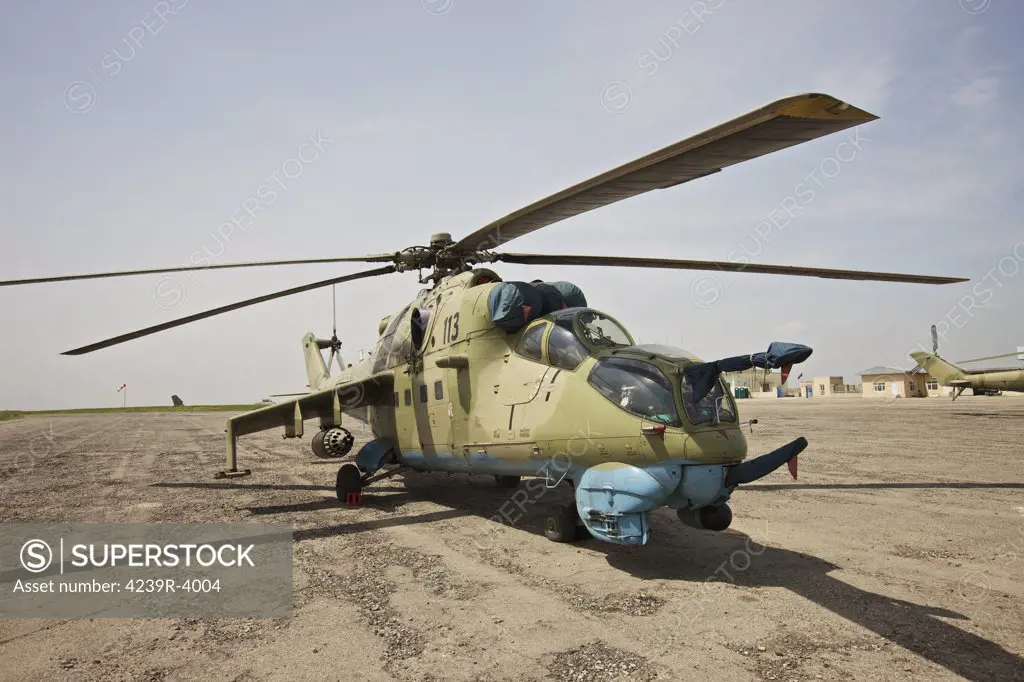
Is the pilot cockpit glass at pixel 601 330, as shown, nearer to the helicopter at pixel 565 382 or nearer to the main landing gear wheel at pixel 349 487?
the helicopter at pixel 565 382

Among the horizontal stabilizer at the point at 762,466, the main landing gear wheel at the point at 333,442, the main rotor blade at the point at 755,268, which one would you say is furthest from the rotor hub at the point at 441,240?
the horizontal stabilizer at the point at 762,466

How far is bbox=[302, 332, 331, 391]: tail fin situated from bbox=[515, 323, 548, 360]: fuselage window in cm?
1035

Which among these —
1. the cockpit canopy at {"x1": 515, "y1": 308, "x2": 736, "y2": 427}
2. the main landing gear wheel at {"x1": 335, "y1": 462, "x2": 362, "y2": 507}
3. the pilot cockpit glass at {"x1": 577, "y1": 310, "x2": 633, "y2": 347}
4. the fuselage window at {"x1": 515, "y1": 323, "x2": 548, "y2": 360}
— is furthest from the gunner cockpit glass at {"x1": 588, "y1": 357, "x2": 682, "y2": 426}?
the main landing gear wheel at {"x1": 335, "y1": 462, "x2": 362, "y2": 507}

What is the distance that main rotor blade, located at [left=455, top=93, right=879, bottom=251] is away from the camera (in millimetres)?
3756

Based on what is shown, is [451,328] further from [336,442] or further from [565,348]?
[336,442]

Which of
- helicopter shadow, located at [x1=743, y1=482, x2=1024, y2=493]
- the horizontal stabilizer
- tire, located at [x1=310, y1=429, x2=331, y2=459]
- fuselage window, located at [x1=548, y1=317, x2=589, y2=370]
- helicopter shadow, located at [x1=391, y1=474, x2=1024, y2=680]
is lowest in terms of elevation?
helicopter shadow, located at [x1=743, y1=482, x2=1024, y2=493]

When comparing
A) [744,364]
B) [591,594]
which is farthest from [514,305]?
[591,594]

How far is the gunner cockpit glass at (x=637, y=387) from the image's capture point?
630cm

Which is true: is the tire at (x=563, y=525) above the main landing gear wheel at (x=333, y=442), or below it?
below

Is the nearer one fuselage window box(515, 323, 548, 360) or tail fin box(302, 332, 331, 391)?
fuselage window box(515, 323, 548, 360)

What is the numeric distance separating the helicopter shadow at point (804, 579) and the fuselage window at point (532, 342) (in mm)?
2747

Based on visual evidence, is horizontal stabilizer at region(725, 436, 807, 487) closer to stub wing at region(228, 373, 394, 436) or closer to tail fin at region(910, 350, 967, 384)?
stub wing at region(228, 373, 394, 436)

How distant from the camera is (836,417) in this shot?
30.0 meters

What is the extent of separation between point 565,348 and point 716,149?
355 cm
